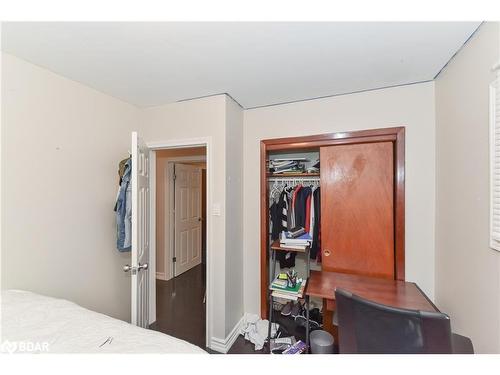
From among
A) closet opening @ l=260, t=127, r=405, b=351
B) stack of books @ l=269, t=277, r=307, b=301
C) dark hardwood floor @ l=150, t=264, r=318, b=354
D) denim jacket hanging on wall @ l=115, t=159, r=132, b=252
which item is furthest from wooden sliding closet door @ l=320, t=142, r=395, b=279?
denim jacket hanging on wall @ l=115, t=159, r=132, b=252

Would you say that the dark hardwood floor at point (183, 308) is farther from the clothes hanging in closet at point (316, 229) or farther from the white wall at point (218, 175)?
the clothes hanging in closet at point (316, 229)

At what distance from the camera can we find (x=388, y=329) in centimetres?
91

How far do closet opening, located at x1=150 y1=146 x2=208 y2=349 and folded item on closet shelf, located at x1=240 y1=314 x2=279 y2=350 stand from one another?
0.48 metres

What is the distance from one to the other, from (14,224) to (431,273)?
305 cm

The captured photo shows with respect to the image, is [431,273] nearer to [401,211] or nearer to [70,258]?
[401,211]

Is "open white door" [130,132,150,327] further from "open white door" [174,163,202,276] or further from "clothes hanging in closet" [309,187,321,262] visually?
"open white door" [174,163,202,276]

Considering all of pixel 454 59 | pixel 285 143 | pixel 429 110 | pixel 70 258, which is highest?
pixel 454 59

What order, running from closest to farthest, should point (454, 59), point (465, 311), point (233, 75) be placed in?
point (465, 311), point (454, 59), point (233, 75)

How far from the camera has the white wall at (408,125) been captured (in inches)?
69.9

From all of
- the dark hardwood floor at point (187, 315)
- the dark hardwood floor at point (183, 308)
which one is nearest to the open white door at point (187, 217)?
the dark hardwood floor at point (183, 308)

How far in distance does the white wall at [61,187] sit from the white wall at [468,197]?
2665 mm

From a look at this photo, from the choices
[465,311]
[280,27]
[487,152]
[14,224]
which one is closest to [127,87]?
[14,224]

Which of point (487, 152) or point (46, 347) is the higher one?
point (487, 152)

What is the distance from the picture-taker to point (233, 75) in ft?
5.51
